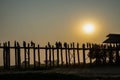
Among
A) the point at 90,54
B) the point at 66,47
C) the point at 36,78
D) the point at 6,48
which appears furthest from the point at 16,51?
the point at 36,78

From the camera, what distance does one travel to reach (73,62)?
3991cm

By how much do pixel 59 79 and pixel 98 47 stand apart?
17929mm

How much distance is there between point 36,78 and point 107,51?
1896 cm

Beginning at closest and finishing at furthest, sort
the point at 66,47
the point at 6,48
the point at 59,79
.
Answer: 1. the point at 59,79
2. the point at 6,48
3. the point at 66,47

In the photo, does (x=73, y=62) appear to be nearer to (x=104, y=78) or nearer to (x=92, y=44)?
(x=92, y=44)

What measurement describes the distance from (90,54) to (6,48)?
9488 millimetres

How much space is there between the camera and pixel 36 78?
70.7 ft

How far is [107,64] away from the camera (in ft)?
124

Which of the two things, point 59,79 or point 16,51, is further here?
point 16,51

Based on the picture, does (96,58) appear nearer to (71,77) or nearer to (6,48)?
(6,48)

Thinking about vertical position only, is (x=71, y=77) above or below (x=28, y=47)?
below

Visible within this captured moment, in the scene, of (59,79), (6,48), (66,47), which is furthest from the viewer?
(66,47)

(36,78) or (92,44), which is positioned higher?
A: (92,44)

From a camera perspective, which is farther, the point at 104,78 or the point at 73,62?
the point at 73,62
